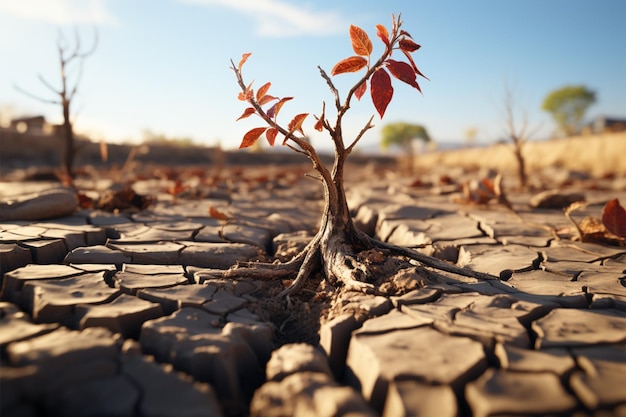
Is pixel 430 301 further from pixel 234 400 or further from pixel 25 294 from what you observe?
pixel 25 294

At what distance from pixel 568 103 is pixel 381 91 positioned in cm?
3665

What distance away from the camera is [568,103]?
104ft

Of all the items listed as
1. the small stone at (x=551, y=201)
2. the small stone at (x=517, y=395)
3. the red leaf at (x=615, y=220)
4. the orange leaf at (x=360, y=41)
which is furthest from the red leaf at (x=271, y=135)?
the small stone at (x=551, y=201)

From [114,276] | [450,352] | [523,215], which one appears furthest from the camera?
[523,215]

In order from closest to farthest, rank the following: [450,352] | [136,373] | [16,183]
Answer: [136,373] < [450,352] < [16,183]

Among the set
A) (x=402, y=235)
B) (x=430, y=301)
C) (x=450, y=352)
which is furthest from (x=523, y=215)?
(x=450, y=352)

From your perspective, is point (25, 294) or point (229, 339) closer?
point (229, 339)

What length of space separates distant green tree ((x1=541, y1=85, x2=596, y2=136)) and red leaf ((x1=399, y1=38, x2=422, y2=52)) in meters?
35.1

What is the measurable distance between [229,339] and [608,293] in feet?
5.06

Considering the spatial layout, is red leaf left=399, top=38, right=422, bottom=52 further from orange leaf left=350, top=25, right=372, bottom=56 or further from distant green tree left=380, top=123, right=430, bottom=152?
distant green tree left=380, top=123, right=430, bottom=152

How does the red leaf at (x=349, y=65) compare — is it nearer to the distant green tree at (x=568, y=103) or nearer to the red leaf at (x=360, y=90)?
the red leaf at (x=360, y=90)

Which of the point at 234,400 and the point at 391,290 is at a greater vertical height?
the point at 391,290

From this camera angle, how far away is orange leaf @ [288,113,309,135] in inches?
64.9

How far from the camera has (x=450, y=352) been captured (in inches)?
49.6
